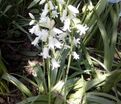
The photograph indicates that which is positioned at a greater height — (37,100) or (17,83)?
(17,83)

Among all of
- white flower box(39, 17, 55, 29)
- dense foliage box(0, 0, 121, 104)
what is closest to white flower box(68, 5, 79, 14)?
white flower box(39, 17, 55, 29)

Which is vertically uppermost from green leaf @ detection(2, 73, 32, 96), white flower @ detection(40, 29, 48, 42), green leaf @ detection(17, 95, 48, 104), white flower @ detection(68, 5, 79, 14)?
white flower @ detection(68, 5, 79, 14)

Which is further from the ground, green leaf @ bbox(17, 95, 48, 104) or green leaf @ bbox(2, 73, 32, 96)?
green leaf @ bbox(2, 73, 32, 96)

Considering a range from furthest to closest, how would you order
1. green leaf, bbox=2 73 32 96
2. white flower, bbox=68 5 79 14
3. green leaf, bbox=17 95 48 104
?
green leaf, bbox=2 73 32 96 → green leaf, bbox=17 95 48 104 → white flower, bbox=68 5 79 14

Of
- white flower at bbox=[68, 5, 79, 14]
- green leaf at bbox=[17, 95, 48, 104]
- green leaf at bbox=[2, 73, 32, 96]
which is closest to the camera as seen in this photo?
white flower at bbox=[68, 5, 79, 14]

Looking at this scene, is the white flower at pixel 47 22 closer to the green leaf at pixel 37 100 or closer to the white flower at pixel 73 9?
the white flower at pixel 73 9

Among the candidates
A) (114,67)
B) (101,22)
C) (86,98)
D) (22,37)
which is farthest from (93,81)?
(22,37)

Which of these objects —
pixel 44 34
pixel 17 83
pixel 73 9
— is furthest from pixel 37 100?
pixel 73 9

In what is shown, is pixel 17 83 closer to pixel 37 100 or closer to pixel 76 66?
pixel 37 100

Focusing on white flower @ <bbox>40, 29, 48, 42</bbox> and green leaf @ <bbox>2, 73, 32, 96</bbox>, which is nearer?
white flower @ <bbox>40, 29, 48, 42</bbox>

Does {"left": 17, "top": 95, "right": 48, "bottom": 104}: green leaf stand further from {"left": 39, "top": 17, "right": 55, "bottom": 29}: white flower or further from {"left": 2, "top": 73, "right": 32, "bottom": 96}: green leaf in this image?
{"left": 39, "top": 17, "right": 55, "bottom": 29}: white flower

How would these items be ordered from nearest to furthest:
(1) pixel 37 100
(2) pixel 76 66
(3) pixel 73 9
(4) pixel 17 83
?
(3) pixel 73 9 → (1) pixel 37 100 → (4) pixel 17 83 → (2) pixel 76 66

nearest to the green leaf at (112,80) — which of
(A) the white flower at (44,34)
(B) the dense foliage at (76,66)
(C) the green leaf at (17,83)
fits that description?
(B) the dense foliage at (76,66)
